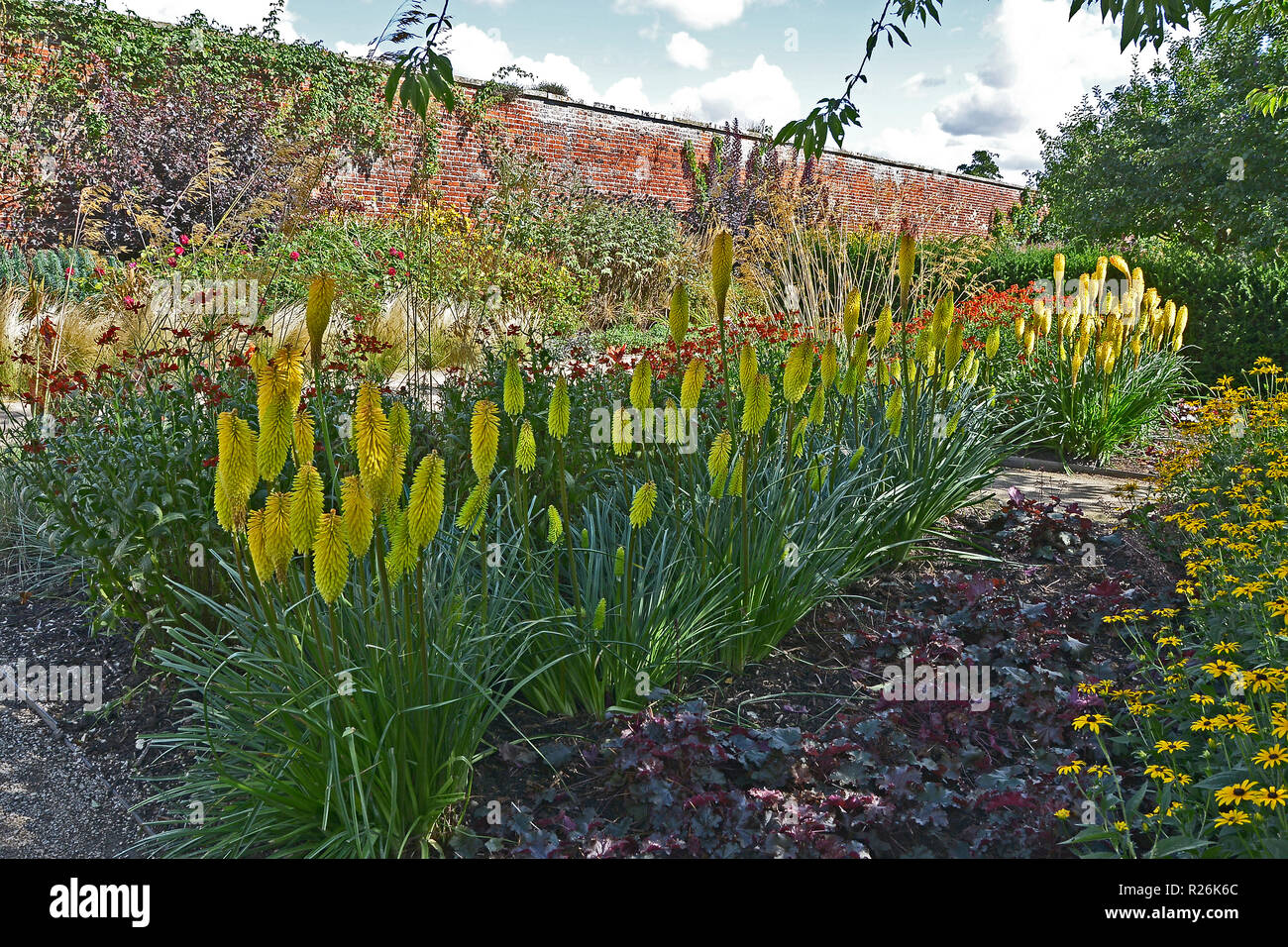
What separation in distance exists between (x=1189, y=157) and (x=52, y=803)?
1503 centimetres

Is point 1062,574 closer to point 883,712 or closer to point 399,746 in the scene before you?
point 883,712

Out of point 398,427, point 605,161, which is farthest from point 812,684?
point 605,161

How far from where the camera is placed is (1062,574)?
3828 millimetres

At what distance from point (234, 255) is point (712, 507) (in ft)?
29.1

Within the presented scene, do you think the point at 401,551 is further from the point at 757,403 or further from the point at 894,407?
the point at 894,407

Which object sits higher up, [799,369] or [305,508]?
[799,369]

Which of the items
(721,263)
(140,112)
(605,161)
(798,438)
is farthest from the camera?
(605,161)

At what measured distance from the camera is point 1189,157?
13.1 metres

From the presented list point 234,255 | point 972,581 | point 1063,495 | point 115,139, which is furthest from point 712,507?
point 115,139

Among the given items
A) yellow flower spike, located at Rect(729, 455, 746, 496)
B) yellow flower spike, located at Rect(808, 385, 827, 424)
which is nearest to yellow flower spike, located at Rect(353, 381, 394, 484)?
yellow flower spike, located at Rect(729, 455, 746, 496)

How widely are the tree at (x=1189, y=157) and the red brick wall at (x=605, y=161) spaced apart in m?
2.59

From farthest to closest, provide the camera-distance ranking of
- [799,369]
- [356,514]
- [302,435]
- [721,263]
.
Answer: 1. [799,369]
2. [721,263]
3. [302,435]
4. [356,514]

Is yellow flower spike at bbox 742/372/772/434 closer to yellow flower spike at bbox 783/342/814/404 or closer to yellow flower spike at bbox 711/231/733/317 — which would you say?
yellow flower spike at bbox 783/342/814/404

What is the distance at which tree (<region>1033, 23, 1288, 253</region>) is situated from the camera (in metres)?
11.7
